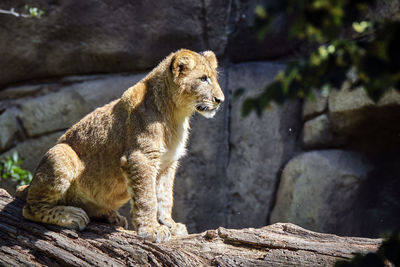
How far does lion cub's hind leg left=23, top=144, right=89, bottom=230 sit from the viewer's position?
14.7ft

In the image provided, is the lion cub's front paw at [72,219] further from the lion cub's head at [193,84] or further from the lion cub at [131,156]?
the lion cub's head at [193,84]

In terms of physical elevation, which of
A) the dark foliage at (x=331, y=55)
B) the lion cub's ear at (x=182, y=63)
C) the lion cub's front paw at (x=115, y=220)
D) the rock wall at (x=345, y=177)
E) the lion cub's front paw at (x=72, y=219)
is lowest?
the lion cub's front paw at (x=115, y=220)

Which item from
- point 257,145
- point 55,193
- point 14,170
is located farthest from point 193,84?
point 14,170

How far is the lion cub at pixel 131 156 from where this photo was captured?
14.8 ft

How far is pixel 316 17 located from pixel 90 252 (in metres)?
3.20

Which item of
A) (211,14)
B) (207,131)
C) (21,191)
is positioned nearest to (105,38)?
(211,14)

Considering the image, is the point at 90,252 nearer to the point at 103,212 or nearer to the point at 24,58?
the point at 103,212

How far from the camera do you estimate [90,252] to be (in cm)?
410

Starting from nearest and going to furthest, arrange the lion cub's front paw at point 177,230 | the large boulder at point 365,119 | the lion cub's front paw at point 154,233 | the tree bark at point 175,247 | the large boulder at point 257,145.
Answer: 1. the tree bark at point 175,247
2. the lion cub's front paw at point 154,233
3. the lion cub's front paw at point 177,230
4. the large boulder at point 365,119
5. the large boulder at point 257,145

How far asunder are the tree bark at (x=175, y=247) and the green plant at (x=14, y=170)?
2.23 m

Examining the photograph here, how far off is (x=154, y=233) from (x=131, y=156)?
2.66 feet

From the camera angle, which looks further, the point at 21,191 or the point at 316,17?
the point at 21,191

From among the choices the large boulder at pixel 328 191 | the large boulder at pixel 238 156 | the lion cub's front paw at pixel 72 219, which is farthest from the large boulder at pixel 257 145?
the lion cub's front paw at pixel 72 219

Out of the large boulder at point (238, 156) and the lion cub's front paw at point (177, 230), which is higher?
the large boulder at point (238, 156)
